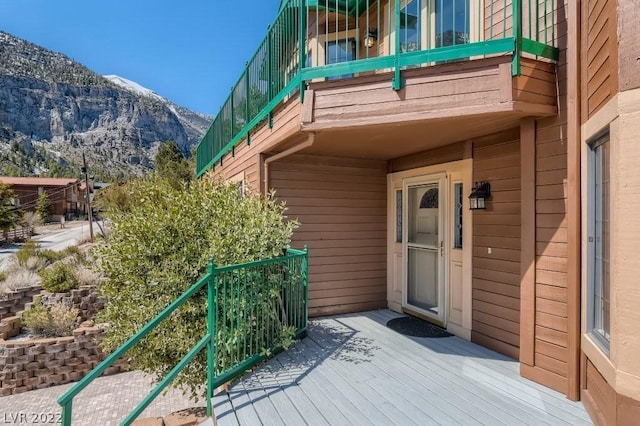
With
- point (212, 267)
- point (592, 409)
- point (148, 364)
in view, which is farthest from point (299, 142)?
point (592, 409)

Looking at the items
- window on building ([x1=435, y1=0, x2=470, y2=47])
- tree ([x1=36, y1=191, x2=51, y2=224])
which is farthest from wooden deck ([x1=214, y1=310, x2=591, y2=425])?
tree ([x1=36, y1=191, x2=51, y2=224])

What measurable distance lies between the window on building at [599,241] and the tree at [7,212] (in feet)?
88.7

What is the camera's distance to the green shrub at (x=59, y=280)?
9141 mm

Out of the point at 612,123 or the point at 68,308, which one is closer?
the point at 612,123

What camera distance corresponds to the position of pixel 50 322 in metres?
7.91

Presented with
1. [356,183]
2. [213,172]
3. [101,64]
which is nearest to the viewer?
[356,183]

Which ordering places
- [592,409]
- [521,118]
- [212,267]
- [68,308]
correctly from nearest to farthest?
1. [592,409]
2. [212,267]
3. [521,118]
4. [68,308]

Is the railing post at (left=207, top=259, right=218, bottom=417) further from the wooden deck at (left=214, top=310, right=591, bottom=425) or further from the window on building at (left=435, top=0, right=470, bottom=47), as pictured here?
the window on building at (left=435, top=0, right=470, bottom=47)

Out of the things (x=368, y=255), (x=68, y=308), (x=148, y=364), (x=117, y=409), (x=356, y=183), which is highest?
(x=356, y=183)

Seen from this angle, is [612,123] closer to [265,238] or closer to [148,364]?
[265,238]

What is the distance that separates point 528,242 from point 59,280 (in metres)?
10.6

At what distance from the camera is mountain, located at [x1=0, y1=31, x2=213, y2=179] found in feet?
254

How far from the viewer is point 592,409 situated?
96.9 inches

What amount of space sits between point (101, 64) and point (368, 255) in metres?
134
